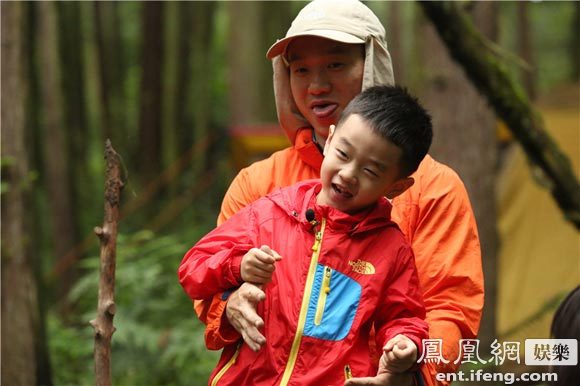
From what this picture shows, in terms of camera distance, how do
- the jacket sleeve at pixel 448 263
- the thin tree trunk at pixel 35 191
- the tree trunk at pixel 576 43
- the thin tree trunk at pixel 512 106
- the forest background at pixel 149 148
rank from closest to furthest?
1. the jacket sleeve at pixel 448 263
2. the thin tree trunk at pixel 512 106
3. the forest background at pixel 149 148
4. the thin tree trunk at pixel 35 191
5. the tree trunk at pixel 576 43

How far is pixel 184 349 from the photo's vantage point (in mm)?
7754

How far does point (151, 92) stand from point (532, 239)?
7.61m

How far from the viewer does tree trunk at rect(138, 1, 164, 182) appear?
16.1 m

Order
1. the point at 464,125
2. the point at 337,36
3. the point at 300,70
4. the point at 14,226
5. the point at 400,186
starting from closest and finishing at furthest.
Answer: the point at 400,186 → the point at 337,36 → the point at 300,70 → the point at 14,226 → the point at 464,125

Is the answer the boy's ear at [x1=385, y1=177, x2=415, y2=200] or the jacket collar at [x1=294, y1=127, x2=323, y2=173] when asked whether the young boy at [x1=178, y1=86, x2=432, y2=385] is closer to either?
the boy's ear at [x1=385, y1=177, x2=415, y2=200]

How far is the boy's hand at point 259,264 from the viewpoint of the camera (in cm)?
258

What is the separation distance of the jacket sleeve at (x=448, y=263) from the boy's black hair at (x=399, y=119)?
0.25m

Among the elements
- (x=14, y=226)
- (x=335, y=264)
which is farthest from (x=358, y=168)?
(x=14, y=226)

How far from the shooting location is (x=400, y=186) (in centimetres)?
284

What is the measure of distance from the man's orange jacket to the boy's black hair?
25cm

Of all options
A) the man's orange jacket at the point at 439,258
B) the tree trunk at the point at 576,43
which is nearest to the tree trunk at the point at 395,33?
the tree trunk at the point at 576,43

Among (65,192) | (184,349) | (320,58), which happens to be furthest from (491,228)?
(65,192)

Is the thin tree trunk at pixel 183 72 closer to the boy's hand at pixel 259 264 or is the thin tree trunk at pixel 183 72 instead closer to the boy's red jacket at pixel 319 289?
the boy's red jacket at pixel 319 289

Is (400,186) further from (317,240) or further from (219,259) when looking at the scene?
(219,259)
